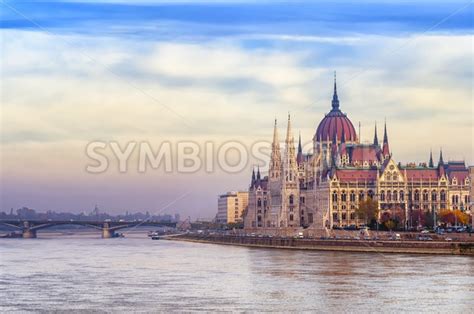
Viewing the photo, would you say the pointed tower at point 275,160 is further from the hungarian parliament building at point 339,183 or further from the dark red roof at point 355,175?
the dark red roof at point 355,175

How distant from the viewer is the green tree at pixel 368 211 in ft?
391

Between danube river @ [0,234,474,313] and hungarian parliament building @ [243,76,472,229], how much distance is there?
48.0m

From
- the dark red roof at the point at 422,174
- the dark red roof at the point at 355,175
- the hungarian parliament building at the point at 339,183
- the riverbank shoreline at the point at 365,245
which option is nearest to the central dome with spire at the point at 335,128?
the hungarian parliament building at the point at 339,183

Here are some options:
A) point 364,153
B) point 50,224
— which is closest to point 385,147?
point 364,153

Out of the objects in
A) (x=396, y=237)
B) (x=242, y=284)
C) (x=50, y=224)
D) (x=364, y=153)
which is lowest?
(x=242, y=284)

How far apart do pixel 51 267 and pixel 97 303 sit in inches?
892

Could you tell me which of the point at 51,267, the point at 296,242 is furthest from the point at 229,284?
the point at 296,242

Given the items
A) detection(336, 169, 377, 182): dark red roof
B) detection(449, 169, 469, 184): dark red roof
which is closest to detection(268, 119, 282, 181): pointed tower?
detection(336, 169, 377, 182): dark red roof

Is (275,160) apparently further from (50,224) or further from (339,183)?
(50,224)

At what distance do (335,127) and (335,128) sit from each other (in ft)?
0.59

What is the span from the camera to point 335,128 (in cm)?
14788

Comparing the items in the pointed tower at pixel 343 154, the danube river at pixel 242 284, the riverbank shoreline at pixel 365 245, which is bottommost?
the danube river at pixel 242 284

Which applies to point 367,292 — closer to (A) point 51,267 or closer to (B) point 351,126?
(A) point 51,267

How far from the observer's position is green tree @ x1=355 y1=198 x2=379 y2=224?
4692 inches
